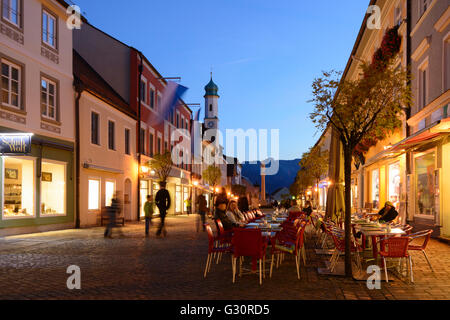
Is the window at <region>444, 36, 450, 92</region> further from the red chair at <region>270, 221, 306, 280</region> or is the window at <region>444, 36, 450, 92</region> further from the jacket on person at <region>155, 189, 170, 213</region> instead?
the jacket on person at <region>155, 189, 170, 213</region>

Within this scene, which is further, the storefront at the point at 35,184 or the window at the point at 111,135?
the window at the point at 111,135

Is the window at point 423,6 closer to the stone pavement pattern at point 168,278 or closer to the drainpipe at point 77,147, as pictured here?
the stone pavement pattern at point 168,278

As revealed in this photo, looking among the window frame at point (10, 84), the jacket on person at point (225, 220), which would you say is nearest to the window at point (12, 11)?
the window frame at point (10, 84)

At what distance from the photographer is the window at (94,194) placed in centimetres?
2073

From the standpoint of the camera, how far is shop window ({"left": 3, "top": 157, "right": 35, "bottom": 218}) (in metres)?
15.3

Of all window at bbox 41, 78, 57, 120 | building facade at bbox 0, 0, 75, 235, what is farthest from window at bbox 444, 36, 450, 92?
window at bbox 41, 78, 57, 120

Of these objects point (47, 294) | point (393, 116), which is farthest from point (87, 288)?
point (393, 116)

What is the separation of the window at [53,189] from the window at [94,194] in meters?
2.20

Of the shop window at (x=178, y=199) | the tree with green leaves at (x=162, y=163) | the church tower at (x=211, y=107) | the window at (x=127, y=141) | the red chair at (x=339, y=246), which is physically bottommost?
the shop window at (x=178, y=199)

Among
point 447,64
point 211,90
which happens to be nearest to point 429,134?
point 447,64

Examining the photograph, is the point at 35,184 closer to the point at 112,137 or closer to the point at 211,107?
the point at 112,137

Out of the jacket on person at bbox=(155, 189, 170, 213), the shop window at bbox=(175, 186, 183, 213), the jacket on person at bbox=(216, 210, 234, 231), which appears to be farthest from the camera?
the shop window at bbox=(175, 186, 183, 213)

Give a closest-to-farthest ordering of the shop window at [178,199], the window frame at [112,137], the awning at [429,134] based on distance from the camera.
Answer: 1. the awning at [429,134]
2. the window frame at [112,137]
3. the shop window at [178,199]

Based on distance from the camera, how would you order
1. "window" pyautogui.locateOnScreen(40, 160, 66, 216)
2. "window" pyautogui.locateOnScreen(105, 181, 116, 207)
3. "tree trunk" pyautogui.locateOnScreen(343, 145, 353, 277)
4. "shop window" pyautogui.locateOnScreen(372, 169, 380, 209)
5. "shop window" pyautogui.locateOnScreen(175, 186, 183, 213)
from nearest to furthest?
"tree trunk" pyautogui.locateOnScreen(343, 145, 353, 277) < "window" pyautogui.locateOnScreen(40, 160, 66, 216) < "window" pyautogui.locateOnScreen(105, 181, 116, 207) < "shop window" pyautogui.locateOnScreen(372, 169, 380, 209) < "shop window" pyautogui.locateOnScreen(175, 186, 183, 213)
